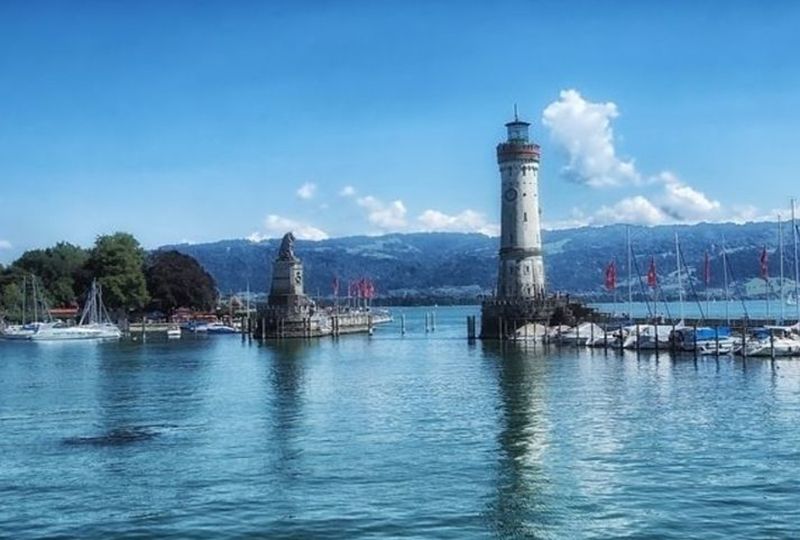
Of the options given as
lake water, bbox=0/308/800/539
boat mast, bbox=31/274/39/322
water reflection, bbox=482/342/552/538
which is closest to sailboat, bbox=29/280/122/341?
boat mast, bbox=31/274/39/322

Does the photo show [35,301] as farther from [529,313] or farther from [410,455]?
[410,455]

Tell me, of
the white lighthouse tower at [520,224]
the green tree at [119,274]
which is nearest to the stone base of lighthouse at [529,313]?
the white lighthouse tower at [520,224]

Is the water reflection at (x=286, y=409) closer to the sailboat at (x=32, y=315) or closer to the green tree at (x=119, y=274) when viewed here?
the sailboat at (x=32, y=315)

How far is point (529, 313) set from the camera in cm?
11219

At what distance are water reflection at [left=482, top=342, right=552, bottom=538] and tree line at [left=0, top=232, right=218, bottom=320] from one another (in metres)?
99.2

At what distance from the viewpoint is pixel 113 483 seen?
34625 millimetres

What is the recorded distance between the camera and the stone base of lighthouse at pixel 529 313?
112125 millimetres

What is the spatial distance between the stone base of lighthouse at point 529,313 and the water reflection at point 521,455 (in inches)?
1451

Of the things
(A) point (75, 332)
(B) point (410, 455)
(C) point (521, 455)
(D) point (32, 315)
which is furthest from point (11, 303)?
(C) point (521, 455)

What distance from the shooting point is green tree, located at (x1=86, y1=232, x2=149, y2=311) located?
160875 mm

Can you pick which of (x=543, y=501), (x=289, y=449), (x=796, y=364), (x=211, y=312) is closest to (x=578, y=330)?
(x=796, y=364)

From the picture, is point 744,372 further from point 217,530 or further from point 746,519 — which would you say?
point 217,530

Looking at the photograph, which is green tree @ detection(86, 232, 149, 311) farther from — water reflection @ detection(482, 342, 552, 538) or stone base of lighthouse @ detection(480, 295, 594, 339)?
water reflection @ detection(482, 342, 552, 538)

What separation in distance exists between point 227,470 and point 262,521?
7402mm
